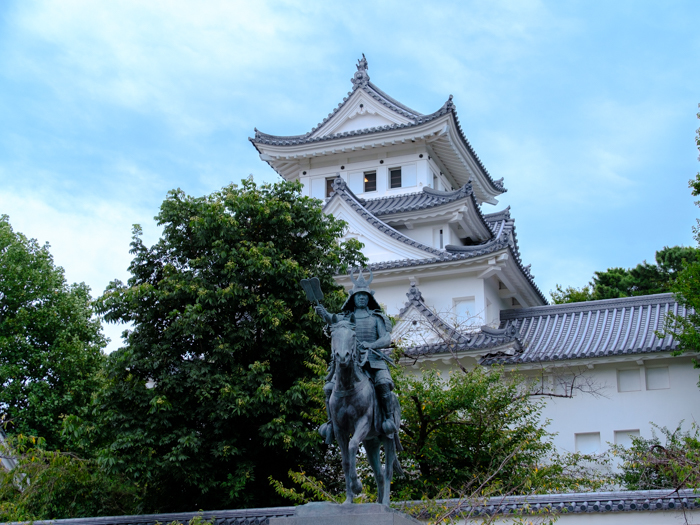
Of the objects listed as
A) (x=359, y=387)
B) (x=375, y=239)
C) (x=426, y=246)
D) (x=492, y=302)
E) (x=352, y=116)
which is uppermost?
(x=352, y=116)

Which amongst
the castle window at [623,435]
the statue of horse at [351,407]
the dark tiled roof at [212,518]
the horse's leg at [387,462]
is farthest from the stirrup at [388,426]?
the castle window at [623,435]

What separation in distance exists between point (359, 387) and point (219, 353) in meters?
8.77

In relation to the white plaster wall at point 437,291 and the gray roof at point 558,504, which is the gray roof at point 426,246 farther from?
the gray roof at point 558,504

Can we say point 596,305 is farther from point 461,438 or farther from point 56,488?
point 56,488

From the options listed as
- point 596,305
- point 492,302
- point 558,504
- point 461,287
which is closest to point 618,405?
point 596,305

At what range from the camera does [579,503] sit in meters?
13.7

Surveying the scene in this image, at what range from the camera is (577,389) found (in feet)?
78.9

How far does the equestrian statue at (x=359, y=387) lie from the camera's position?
9.62m

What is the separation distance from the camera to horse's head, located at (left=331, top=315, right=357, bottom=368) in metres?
9.34


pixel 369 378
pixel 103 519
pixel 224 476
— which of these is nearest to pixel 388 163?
pixel 224 476

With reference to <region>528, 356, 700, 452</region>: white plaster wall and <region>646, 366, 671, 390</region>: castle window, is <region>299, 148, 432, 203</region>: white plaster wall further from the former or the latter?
<region>646, 366, 671, 390</region>: castle window

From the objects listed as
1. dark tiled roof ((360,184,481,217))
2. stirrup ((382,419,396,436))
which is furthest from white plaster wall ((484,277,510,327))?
stirrup ((382,419,396,436))

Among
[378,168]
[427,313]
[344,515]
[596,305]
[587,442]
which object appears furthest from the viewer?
[378,168]

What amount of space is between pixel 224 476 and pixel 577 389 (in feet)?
39.5
